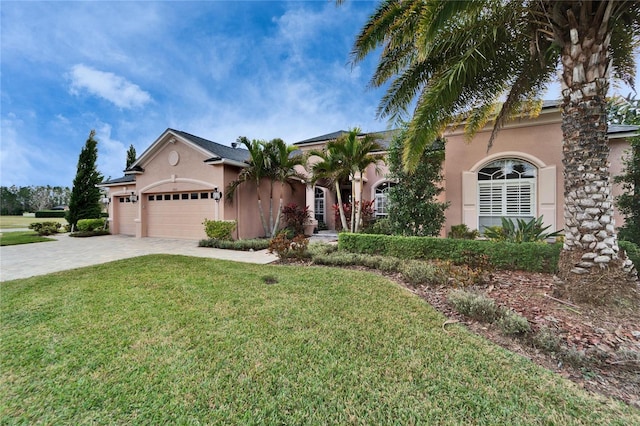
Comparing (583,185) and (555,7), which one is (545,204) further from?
(555,7)

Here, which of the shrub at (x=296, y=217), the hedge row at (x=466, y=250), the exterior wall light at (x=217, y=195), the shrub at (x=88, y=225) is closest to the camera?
the hedge row at (x=466, y=250)

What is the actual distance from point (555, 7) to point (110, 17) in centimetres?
1307

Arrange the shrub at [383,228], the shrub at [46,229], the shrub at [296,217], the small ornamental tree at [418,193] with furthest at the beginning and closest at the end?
the shrub at [46,229] → the shrub at [296,217] → the shrub at [383,228] → the small ornamental tree at [418,193]

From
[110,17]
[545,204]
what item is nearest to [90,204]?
[110,17]

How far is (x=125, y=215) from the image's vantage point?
18766 millimetres

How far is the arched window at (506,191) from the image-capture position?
10422 millimetres

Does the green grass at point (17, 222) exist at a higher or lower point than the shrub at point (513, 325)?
higher

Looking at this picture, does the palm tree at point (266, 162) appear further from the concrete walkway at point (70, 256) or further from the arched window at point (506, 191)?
the arched window at point (506, 191)

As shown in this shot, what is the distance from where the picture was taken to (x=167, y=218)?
16.2 metres

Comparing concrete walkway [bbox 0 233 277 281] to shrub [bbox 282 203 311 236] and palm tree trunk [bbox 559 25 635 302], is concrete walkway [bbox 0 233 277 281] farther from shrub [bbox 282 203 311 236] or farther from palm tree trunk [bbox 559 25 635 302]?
palm tree trunk [bbox 559 25 635 302]

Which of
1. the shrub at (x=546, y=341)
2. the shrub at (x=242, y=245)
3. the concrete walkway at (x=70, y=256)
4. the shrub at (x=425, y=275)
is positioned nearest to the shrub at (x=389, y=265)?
the shrub at (x=425, y=275)

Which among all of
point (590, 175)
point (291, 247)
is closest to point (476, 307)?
point (590, 175)

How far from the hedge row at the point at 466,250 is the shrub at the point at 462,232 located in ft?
8.76

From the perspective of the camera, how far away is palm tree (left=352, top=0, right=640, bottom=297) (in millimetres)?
4898
